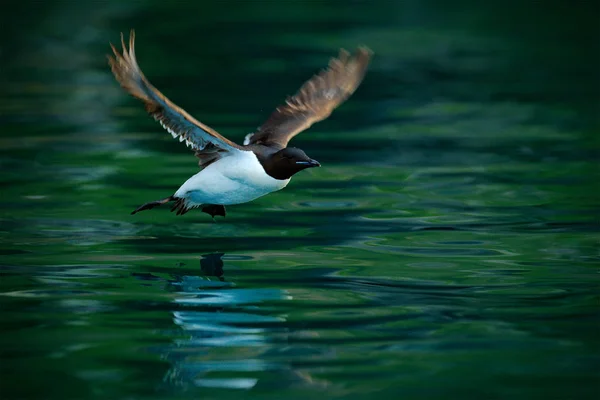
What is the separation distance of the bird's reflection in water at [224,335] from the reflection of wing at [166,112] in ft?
3.39

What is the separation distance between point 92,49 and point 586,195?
12.2 m

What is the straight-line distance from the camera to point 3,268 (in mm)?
11414

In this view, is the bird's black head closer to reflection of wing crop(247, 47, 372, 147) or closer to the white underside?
the white underside

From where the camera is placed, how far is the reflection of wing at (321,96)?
1278 cm

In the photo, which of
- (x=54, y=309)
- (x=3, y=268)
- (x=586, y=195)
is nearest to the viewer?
(x=54, y=309)

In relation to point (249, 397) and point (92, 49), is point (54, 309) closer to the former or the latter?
point (249, 397)

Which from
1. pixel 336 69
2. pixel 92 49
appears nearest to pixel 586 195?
pixel 336 69

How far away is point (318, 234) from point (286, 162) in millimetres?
1447

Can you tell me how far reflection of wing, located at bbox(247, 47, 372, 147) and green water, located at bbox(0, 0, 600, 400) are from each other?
3.26ft

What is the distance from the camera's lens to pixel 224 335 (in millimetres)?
9633

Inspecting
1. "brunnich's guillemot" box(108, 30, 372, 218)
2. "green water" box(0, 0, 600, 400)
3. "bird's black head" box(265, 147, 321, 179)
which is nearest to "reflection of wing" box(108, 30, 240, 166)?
"brunnich's guillemot" box(108, 30, 372, 218)

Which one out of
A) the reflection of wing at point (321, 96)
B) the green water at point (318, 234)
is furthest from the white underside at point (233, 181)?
the reflection of wing at point (321, 96)

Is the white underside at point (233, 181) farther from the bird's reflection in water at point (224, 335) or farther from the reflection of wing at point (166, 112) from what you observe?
the bird's reflection in water at point (224, 335)

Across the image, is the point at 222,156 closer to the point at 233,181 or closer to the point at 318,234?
the point at 233,181
